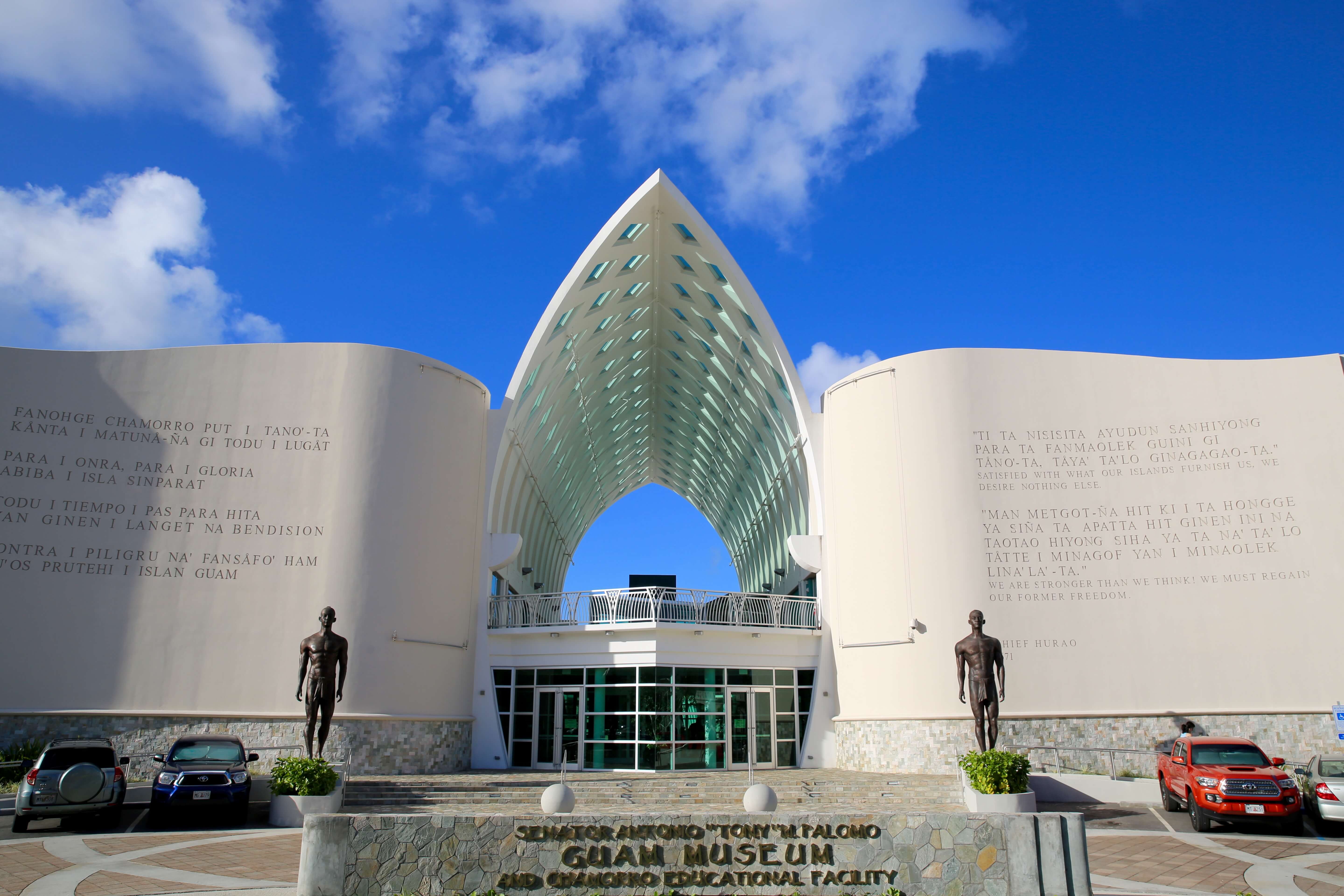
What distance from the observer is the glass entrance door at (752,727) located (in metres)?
24.3

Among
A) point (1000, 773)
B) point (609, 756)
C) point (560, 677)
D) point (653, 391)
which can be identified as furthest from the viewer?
point (653, 391)

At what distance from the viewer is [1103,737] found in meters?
21.2

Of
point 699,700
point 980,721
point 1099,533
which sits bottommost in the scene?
point 980,721

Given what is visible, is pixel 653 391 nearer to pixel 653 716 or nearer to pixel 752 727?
pixel 752 727

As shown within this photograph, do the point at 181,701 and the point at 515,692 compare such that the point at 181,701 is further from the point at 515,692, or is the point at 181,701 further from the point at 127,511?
the point at 515,692

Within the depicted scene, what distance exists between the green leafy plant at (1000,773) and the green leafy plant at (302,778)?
1203 cm

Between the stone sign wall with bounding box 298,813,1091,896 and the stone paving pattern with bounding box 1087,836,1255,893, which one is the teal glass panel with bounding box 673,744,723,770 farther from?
the stone sign wall with bounding box 298,813,1091,896

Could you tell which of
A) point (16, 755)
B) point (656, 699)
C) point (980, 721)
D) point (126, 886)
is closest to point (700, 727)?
point (656, 699)

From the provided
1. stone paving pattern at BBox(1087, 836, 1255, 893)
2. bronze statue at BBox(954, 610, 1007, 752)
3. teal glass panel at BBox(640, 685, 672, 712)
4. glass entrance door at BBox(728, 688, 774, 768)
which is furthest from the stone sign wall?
glass entrance door at BBox(728, 688, 774, 768)

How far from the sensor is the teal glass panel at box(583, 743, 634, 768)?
23.5 m

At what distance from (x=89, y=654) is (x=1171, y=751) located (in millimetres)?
23156

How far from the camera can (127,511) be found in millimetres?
21828

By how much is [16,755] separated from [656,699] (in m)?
14.4

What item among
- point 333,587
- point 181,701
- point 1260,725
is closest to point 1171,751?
point 1260,725
